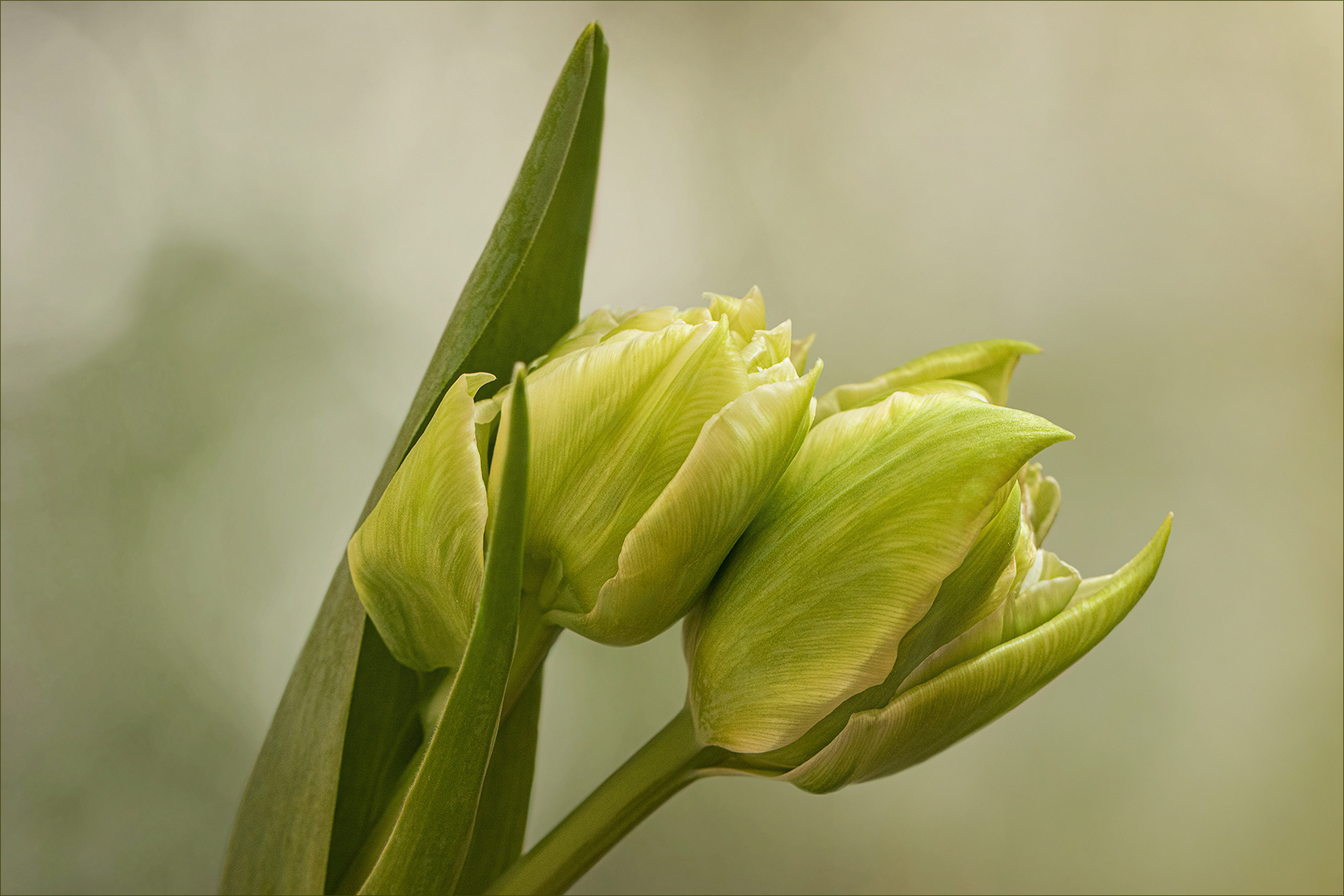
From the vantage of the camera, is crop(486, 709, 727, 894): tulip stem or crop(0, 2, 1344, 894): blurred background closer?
crop(486, 709, 727, 894): tulip stem

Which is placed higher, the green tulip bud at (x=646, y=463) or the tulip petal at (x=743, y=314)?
the tulip petal at (x=743, y=314)

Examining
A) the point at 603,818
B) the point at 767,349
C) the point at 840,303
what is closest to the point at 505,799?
the point at 603,818

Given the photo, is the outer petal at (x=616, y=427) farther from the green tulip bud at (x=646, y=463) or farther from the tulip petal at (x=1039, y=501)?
the tulip petal at (x=1039, y=501)

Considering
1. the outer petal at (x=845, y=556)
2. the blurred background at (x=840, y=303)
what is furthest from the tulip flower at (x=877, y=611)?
the blurred background at (x=840, y=303)

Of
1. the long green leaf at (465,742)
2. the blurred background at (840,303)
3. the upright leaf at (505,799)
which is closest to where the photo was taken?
the long green leaf at (465,742)

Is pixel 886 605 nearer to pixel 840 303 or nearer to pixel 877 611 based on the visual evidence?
pixel 877 611

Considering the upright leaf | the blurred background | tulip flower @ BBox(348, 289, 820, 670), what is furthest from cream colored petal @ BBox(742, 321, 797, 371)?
the blurred background

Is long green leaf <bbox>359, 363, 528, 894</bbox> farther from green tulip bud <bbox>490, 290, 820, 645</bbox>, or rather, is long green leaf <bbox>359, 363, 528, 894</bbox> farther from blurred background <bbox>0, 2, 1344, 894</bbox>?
blurred background <bbox>0, 2, 1344, 894</bbox>

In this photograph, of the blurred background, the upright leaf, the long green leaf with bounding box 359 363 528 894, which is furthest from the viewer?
the blurred background
